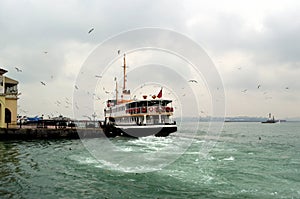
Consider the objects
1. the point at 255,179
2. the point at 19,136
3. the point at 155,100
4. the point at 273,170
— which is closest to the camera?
the point at 255,179

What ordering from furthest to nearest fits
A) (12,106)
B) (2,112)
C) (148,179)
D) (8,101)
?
(12,106)
(8,101)
(2,112)
(148,179)

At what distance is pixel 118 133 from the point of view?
123ft

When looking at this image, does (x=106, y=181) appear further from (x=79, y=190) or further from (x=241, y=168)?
(x=241, y=168)

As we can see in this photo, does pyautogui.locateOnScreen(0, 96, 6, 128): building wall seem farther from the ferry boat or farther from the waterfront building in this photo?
the ferry boat

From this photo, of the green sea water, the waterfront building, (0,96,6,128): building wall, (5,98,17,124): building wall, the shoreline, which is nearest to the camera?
the green sea water

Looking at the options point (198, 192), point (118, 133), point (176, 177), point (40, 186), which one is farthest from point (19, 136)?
point (198, 192)

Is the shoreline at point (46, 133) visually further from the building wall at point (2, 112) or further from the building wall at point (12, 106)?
the building wall at point (12, 106)

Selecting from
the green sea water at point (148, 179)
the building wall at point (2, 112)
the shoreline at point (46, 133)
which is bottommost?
the green sea water at point (148, 179)

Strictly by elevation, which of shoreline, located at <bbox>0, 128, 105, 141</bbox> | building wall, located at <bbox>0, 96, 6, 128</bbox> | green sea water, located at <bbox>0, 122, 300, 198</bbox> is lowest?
green sea water, located at <bbox>0, 122, 300, 198</bbox>

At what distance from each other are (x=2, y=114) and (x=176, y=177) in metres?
25.3

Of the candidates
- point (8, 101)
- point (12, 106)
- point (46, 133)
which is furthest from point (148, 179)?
point (8, 101)

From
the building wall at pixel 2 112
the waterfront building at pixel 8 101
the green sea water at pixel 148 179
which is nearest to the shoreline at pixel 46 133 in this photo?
the waterfront building at pixel 8 101

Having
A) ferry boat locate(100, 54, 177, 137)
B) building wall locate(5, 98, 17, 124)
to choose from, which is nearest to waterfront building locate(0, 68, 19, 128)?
building wall locate(5, 98, 17, 124)

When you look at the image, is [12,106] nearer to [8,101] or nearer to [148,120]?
[8,101]
